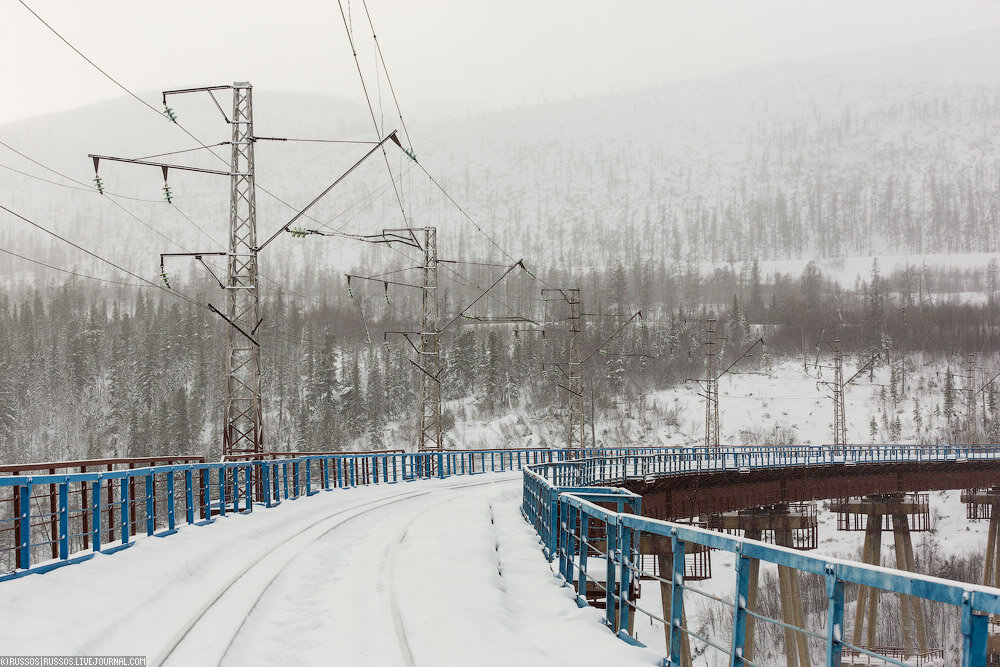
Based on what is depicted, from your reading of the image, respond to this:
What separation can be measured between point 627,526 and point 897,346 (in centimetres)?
15792

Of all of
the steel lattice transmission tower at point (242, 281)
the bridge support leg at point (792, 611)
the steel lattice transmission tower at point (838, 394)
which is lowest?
the bridge support leg at point (792, 611)

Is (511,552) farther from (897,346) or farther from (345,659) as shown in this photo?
(897,346)

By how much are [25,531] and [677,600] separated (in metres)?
8.92

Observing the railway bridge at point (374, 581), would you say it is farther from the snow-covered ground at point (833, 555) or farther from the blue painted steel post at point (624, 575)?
the snow-covered ground at point (833, 555)

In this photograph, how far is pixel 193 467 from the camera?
720 inches

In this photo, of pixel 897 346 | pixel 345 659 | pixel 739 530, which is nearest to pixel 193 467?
pixel 345 659

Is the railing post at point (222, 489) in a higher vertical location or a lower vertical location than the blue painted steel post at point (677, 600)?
lower

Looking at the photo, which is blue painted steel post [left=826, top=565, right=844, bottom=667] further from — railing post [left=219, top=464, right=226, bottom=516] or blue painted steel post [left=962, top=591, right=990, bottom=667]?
railing post [left=219, top=464, right=226, bottom=516]

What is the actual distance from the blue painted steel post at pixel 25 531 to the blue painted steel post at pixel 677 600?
878 centimetres

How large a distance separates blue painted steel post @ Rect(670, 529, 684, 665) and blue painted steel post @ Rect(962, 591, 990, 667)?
9.93 feet

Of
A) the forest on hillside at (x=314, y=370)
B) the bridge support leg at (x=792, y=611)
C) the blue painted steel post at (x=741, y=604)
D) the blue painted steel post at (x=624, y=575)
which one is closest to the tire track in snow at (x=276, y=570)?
the blue painted steel post at (x=624, y=575)

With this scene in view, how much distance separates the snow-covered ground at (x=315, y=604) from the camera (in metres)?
8.35

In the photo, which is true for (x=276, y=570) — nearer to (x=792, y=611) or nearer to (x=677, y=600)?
(x=677, y=600)

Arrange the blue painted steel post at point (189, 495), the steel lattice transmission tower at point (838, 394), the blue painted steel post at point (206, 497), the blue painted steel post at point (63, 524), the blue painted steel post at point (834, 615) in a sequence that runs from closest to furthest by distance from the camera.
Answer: the blue painted steel post at point (834, 615), the blue painted steel post at point (63, 524), the blue painted steel post at point (189, 495), the blue painted steel post at point (206, 497), the steel lattice transmission tower at point (838, 394)
